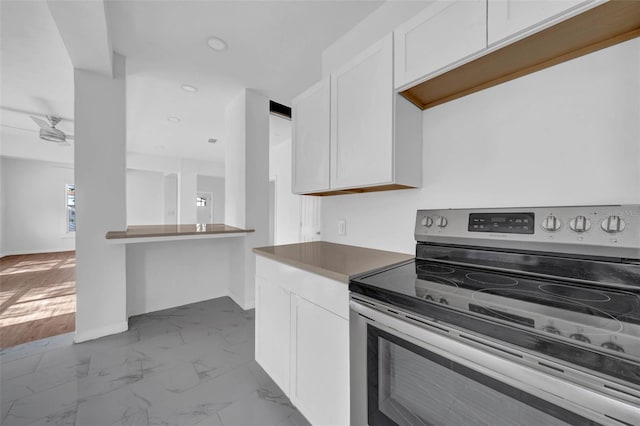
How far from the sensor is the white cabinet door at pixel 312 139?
1.70m

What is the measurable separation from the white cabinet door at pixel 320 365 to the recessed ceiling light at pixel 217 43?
2263mm

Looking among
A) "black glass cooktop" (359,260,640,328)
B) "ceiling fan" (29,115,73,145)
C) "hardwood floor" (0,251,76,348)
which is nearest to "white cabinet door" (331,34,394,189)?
"black glass cooktop" (359,260,640,328)

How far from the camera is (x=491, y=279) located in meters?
1.01

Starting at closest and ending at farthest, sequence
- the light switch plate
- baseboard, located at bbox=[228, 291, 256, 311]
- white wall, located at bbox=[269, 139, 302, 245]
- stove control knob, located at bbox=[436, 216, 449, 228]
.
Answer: stove control knob, located at bbox=[436, 216, 449, 228] → the light switch plate → baseboard, located at bbox=[228, 291, 256, 311] → white wall, located at bbox=[269, 139, 302, 245]

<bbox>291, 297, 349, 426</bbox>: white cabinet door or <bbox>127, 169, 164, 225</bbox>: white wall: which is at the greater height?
<bbox>127, 169, 164, 225</bbox>: white wall

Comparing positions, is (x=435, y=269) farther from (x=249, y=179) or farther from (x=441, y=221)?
(x=249, y=179)

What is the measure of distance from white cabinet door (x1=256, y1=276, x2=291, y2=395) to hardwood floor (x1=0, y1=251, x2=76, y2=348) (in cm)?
228

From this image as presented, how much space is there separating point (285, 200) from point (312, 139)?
3.68 metres

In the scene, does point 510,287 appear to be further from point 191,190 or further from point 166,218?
point 166,218

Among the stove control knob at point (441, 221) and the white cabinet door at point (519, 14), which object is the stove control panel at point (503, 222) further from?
the white cabinet door at point (519, 14)

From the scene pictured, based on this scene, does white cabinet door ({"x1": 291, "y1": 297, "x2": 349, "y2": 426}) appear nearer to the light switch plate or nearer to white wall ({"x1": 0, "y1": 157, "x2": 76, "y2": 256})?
the light switch plate

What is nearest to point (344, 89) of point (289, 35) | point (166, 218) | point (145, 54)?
point (289, 35)

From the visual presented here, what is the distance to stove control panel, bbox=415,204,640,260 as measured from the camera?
→ 0.85m

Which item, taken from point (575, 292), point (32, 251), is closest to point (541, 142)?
point (575, 292)
